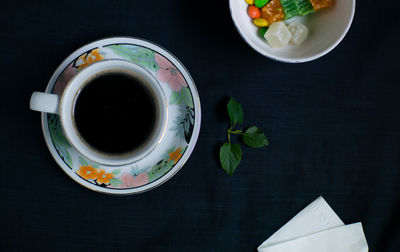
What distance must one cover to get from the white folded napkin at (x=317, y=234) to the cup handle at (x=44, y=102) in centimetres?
53

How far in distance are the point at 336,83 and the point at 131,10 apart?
0.48 metres

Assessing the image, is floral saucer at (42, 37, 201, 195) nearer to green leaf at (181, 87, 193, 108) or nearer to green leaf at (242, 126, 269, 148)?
green leaf at (181, 87, 193, 108)

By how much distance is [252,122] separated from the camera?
3.15 feet

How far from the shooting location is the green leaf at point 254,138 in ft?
3.09

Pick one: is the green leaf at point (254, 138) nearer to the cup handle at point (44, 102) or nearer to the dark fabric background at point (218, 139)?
the dark fabric background at point (218, 139)

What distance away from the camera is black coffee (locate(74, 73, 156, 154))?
34.1 inches

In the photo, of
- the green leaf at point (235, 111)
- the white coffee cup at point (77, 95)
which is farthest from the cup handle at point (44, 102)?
the green leaf at point (235, 111)

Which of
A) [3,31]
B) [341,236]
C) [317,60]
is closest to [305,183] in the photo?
[341,236]

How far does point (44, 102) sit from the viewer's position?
78 centimetres

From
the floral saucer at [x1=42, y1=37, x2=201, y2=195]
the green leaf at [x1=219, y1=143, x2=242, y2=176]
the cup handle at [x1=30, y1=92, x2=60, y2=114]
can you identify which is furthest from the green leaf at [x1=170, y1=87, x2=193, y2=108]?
the cup handle at [x1=30, y1=92, x2=60, y2=114]

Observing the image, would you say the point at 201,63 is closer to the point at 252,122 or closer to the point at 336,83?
the point at 252,122

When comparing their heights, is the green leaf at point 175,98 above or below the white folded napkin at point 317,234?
above

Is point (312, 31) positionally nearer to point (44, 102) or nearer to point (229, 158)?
point (229, 158)

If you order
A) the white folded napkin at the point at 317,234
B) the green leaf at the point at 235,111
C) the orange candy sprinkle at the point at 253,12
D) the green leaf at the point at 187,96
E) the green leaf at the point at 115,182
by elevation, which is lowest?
the white folded napkin at the point at 317,234
